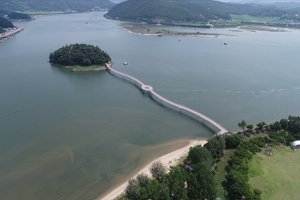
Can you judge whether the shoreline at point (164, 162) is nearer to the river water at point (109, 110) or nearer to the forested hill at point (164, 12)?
the river water at point (109, 110)

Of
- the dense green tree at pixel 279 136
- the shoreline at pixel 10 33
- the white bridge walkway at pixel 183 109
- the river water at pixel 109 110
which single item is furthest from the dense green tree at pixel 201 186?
the shoreline at pixel 10 33

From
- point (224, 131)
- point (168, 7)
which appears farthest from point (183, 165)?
point (168, 7)

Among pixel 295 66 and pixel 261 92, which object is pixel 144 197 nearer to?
pixel 261 92

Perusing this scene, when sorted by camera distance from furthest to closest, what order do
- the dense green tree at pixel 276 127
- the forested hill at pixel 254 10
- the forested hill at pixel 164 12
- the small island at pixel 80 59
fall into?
the forested hill at pixel 254 10 < the forested hill at pixel 164 12 < the small island at pixel 80 59 < the dense green tree at pixel 276 127

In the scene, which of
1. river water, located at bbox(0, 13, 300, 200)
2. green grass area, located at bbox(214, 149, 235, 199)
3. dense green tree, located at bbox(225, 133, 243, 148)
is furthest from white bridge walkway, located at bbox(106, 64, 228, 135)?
green grass area, located at bbox(214, 149, 235, 199)

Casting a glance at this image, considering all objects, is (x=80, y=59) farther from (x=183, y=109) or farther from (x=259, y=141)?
(x=259, y=141)

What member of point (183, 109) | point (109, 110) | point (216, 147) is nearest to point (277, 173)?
point (216, 147)

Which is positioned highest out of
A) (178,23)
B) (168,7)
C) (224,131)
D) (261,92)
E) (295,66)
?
(168,7)
